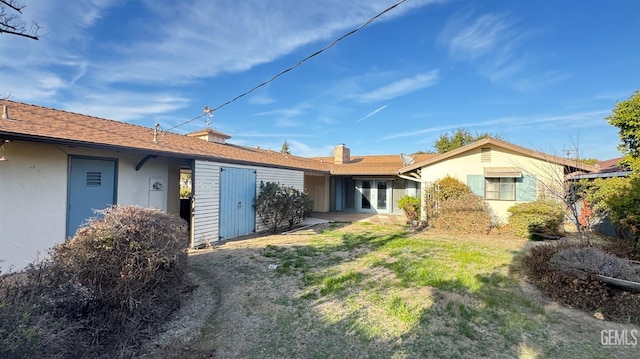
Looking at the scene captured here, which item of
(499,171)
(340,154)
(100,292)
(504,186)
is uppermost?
(340,154)

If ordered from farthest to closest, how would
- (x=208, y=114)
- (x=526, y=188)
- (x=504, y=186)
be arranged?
1. (x=208, y=114)
2. (x=504, y=186)
3. (x=526, y=188)

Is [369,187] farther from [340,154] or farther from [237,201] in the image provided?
[237,201]

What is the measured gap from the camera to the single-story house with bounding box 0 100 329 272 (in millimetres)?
5145

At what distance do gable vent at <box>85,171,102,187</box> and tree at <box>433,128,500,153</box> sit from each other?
2982 cm

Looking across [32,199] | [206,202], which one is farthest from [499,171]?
[32,199]

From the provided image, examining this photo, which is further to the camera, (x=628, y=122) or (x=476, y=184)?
(x=476, y=184)

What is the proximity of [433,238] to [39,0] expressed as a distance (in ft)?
40.0

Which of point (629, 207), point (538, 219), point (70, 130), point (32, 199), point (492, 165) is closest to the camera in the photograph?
point (32, 199)

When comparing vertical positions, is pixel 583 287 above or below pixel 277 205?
below

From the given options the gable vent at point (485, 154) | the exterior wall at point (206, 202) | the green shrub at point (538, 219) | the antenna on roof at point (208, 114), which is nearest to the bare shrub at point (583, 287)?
the green shrub at point (538, 219)

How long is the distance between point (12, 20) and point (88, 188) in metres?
4.20

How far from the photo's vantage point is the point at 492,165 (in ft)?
39.1

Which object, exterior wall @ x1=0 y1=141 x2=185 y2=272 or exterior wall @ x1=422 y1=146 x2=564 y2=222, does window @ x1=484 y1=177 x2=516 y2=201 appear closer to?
exterior wall @ x1=422 y1=146 x2=564 y2=222

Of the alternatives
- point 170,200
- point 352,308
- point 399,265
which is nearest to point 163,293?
point 352,308
